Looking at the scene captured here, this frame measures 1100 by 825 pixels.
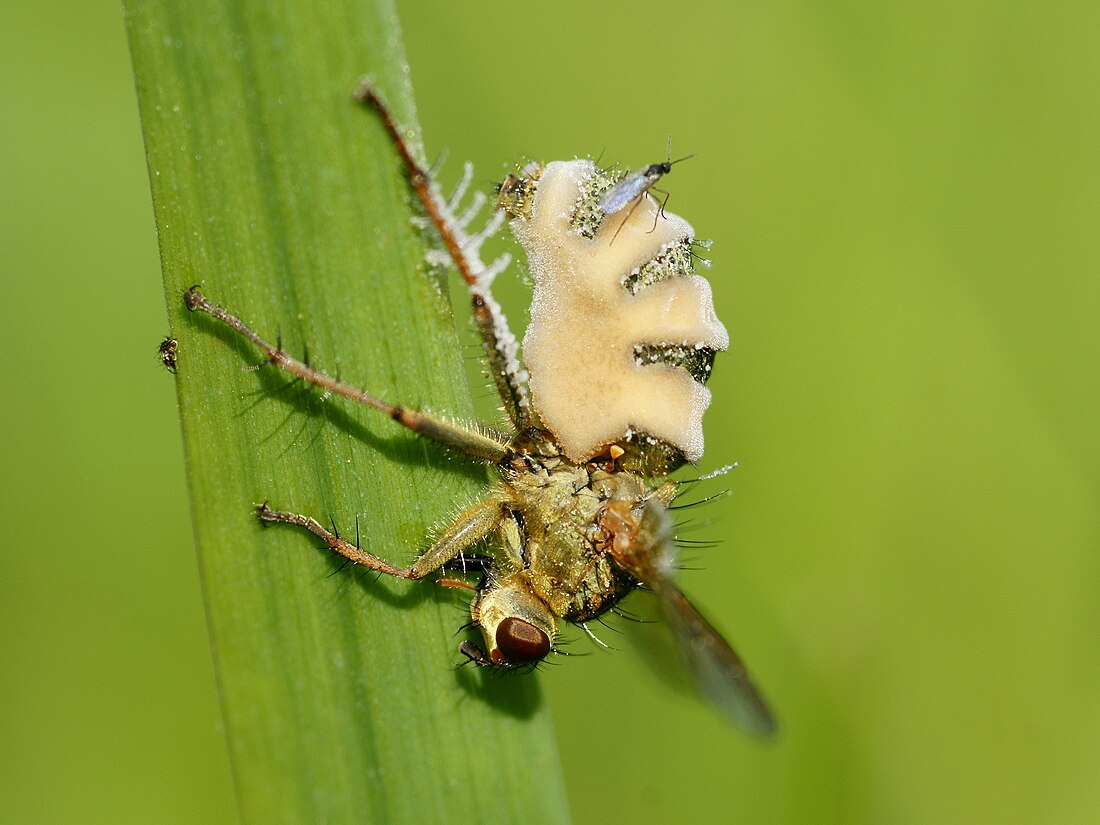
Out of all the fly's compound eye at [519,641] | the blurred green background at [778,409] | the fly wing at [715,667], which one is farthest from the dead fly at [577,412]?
the blurred green background at [778,409]

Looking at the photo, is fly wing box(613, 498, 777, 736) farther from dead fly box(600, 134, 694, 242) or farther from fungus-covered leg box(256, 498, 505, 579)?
dead fly box(600, 134, 694, 242)

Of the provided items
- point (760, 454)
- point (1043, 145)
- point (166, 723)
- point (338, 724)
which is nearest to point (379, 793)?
point (338, 724)

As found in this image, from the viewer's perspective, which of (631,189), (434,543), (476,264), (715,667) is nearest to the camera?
(715,667)

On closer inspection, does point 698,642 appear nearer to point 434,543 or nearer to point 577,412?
point 434,543

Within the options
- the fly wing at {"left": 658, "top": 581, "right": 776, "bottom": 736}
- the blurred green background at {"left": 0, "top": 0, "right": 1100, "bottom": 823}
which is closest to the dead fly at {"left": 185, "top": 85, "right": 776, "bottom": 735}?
the fly wing at {"left": 658, "top": 581, "right": 776, "bottom": 736}

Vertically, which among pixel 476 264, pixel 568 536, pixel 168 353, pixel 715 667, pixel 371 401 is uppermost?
pixel 476 264

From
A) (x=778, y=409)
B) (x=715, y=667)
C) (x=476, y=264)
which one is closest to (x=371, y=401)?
(x=476, y=264)

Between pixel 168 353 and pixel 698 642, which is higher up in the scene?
pixel 168 353

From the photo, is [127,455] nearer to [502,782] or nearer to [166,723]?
[166,723]
